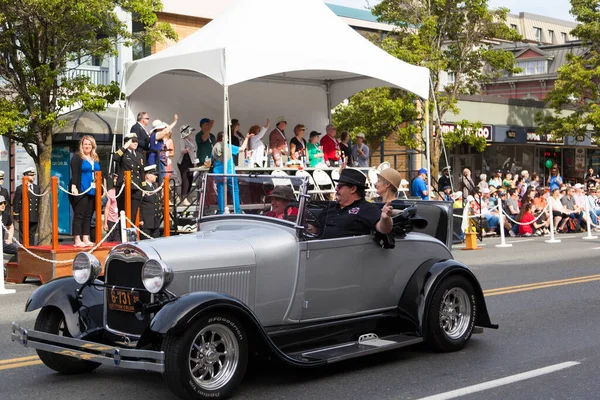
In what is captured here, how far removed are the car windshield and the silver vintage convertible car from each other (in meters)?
0.01

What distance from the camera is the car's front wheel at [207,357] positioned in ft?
17.9

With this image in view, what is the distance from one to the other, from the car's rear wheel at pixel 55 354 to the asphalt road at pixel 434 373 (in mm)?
89

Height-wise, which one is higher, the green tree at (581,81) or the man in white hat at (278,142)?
the green tree at (581,81)

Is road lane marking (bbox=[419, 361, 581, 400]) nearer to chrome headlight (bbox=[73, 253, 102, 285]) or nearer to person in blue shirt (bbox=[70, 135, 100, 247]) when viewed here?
chrome headlight (bbox=[73, 253, 102, 285])

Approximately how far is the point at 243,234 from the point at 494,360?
246cm

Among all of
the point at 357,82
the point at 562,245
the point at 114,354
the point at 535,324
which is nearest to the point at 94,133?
the point at 357,82

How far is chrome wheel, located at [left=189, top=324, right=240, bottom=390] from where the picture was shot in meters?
5.63

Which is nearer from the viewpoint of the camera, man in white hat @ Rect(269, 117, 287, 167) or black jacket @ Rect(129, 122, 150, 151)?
black jacket @ Rect(129, 122, 150, 151)

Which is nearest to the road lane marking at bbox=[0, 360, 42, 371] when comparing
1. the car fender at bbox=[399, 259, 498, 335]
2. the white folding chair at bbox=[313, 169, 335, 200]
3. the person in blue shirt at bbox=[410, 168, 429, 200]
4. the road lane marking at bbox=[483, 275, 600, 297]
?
the car fender at bbox=[399, 259, 498, 335]

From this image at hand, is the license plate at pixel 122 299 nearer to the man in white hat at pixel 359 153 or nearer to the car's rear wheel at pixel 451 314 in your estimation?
the car's rear wheel at pixel 451 314

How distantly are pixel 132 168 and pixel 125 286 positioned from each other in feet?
28.0

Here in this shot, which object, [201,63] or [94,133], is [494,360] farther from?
[94,133]

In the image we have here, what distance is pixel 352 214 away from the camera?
7012mm

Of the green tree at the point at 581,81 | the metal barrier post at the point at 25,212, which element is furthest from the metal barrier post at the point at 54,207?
the green tree at the point at 581,81
